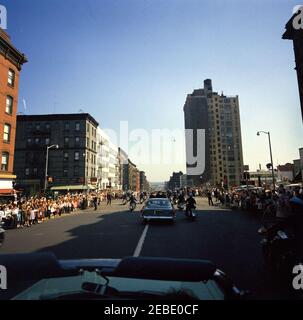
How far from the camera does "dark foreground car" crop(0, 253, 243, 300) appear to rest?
2152 mm

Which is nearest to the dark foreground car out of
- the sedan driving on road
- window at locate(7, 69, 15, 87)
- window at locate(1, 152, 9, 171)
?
the sedan driving on road

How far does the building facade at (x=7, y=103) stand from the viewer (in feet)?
96.7

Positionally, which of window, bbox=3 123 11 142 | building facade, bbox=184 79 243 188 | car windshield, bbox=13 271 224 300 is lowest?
car windshield, bbox=13 271 224 300

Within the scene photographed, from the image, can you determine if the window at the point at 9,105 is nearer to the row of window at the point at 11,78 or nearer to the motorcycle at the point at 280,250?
the row of window at the point at 11,78

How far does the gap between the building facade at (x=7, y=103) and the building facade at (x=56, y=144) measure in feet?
108

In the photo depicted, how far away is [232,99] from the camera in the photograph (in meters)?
146

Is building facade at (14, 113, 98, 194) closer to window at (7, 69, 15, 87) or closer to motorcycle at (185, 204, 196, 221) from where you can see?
window at (7, 69, 15, 87)

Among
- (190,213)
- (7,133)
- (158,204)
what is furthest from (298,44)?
(7,133)

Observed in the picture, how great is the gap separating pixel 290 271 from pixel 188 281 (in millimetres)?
4888

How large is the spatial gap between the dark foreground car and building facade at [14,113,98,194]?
63520 mm

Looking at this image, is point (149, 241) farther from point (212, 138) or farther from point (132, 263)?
point (212, 138)

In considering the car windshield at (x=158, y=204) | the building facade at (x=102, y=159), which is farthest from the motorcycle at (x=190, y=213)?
the building facade at (x=102, y=159)

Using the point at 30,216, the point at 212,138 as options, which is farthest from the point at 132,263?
the point at 212,138

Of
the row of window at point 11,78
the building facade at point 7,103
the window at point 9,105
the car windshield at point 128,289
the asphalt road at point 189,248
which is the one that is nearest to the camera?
the car windshield at point 128,289
